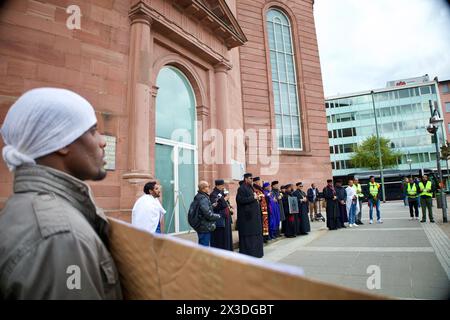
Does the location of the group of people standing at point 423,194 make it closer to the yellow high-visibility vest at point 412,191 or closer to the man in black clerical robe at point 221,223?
the yellow high-visibility vest at point 412,191

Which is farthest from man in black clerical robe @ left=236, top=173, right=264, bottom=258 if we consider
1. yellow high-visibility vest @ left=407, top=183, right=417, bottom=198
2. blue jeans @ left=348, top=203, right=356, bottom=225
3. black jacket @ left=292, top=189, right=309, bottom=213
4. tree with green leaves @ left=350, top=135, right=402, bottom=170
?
tree with green leaves @ left=350, top=135, right=402, bottom=170

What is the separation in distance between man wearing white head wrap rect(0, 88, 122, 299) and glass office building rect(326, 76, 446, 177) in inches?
2024

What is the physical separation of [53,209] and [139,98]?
6.73 meters

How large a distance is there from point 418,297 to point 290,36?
19056mm

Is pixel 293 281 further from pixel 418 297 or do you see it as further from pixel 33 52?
pixel 33 52

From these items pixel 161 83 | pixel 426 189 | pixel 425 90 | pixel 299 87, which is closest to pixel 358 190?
pixel 426 189

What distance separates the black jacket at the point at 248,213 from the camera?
659cm

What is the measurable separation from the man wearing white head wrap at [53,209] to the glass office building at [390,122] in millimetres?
51419

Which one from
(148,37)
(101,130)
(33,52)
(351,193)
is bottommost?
(351,193)

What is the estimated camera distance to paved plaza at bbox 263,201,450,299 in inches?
150
